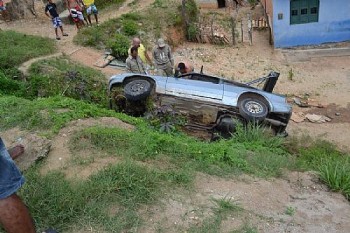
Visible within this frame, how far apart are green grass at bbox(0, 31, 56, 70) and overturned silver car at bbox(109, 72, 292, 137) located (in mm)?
4281

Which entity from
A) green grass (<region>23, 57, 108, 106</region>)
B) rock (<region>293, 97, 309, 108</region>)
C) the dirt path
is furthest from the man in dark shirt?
rock (<region>293, 97, 309, 108</region>)

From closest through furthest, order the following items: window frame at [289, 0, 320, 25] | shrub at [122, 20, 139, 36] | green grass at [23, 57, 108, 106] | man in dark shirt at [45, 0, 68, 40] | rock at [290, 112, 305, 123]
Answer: green grass at [23, 57, 108, 106]
rock at [290, 112, 305, 123]
man in dark shirt at [45, 0, 68, 40]
shrub at [122, 20, 139, 36]
window frame at [289, 0, 320, 25]

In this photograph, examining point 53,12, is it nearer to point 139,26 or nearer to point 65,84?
point 139,26

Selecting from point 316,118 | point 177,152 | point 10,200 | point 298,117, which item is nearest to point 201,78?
point 177,152

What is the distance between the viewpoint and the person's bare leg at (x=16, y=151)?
561 cm

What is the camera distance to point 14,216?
3744mm

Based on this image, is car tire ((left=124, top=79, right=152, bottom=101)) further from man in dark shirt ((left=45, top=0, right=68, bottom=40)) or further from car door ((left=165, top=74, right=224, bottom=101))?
man in dark shirt ((left=45, top=0, right=68, bottom=40))

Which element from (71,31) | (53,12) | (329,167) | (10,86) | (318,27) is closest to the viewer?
(329,167)

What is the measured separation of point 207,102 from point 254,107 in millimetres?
913

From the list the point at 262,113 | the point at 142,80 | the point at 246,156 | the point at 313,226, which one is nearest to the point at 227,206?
the point at 313,226

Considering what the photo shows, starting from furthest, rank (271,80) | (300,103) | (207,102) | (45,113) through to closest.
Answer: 1. (300,103)
2. (271,80)
3. (207,102)
4. (45,113)

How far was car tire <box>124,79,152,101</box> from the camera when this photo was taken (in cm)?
857

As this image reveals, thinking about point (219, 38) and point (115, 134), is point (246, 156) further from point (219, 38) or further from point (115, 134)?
point (219, 38)

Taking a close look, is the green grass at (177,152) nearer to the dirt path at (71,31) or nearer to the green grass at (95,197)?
the green grass at (95,197)
